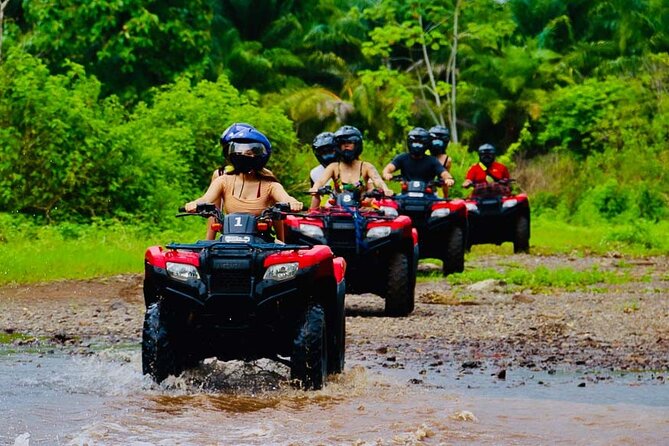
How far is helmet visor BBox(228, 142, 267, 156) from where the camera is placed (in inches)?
405

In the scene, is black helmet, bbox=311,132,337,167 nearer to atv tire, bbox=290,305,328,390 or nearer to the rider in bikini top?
the rider in bikini top

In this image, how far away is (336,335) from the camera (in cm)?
977

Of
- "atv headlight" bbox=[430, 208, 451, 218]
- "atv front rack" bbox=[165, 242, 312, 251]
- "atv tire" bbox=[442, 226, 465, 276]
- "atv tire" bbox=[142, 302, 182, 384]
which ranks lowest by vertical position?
"atv tire" bbox=[442, 226, 465, 276]

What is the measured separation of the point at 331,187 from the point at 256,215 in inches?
201

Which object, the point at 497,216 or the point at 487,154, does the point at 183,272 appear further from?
the point at 487,154

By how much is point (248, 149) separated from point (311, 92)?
37.4 metres

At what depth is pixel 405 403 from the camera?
9219mm

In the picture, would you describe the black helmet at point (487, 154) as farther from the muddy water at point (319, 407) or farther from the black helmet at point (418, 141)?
the muddy water at point (319, 407)

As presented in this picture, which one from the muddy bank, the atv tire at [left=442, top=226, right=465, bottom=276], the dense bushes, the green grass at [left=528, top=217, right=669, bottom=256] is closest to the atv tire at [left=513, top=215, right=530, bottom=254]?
the green grass at [left=528, top=217, right=669, bottom=256]

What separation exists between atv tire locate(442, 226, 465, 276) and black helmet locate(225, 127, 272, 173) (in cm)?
907

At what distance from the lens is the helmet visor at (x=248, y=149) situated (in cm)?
1030

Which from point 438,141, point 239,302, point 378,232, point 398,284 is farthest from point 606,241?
point 239,302

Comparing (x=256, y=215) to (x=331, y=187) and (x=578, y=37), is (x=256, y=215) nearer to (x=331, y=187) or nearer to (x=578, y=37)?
(x=331, y=187)

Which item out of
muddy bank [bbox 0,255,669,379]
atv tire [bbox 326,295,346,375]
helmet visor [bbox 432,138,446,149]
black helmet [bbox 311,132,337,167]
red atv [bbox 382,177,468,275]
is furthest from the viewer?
helmet visor [bbox 432,138,446,149]
